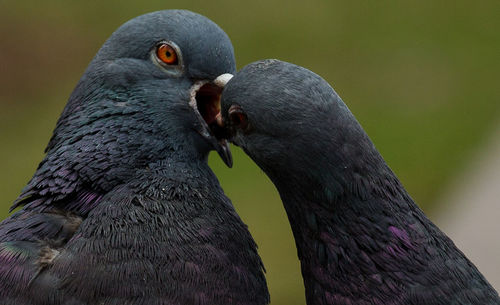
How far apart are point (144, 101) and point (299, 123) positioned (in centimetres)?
113

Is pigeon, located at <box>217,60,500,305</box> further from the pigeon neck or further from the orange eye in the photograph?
the orange eye

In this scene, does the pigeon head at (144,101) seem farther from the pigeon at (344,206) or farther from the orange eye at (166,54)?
the pigeon at (344,206)

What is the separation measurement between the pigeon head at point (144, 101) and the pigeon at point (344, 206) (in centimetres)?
71

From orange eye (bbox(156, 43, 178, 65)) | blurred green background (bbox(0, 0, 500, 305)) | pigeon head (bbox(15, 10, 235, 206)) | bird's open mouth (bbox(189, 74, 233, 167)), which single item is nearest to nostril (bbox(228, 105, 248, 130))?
bird's open mouth (bbox(189, 74, 233, 167))

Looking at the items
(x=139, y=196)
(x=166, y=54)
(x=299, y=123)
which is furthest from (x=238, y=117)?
A: (x=166, y=54)

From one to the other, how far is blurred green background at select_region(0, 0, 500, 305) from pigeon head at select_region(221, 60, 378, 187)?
6470mm

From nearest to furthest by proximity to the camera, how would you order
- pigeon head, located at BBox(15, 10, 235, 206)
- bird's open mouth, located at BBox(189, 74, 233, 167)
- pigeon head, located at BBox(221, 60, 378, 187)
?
pigeon head, located at BBox(221, 60, 378, 187)
pigeon head, located at BBox(15, 10, 235, 206)
bird's open mouth, located at BBox(189, 74, 233, 167)

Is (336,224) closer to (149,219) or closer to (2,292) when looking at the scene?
(149,219)

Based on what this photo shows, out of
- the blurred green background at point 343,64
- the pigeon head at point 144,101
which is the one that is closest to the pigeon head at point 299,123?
the pigeon head at point 144,101

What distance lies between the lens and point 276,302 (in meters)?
9.61

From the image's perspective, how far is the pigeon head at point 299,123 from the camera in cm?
399

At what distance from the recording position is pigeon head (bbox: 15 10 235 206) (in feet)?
15.1

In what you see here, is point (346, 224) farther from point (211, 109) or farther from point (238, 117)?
point (211, 109)

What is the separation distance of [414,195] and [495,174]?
974 mm
